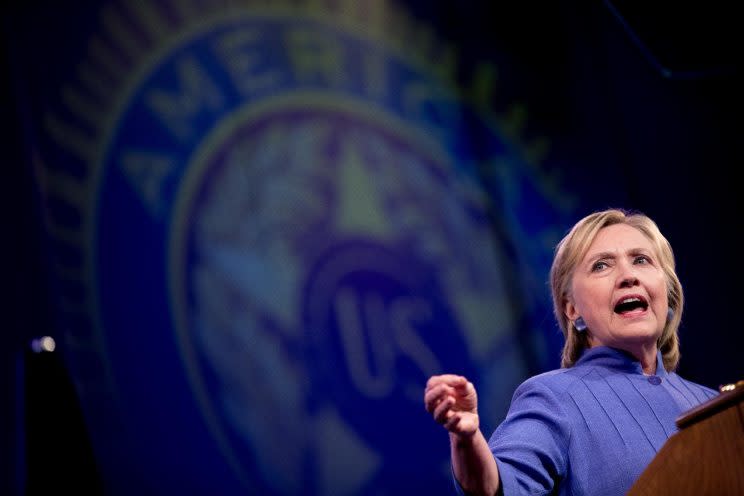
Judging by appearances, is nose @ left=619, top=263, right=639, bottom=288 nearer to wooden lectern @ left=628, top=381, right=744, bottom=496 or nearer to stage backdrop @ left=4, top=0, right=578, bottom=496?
wooden lectern @ left=628, top=381, right=744, bottom=496

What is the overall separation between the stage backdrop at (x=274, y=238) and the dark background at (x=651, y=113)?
0.81ft

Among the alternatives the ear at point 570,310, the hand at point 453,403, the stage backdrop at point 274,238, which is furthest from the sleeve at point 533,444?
the stage backdrop at point 274,238

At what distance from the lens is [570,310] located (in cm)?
181

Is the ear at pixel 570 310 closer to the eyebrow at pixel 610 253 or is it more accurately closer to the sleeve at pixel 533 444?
the eyebrow at pixel 610 253

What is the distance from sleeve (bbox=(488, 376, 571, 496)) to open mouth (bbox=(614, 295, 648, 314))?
0.26 meters

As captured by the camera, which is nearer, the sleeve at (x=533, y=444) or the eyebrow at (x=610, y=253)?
the sleeve at (x=533, y=444)

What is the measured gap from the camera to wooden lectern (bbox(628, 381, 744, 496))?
1134mm

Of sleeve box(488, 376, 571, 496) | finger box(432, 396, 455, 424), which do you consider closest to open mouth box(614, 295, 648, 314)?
sleeve box(488, 376, 571, 496)

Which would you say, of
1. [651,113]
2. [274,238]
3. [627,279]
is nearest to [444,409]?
[627,279]

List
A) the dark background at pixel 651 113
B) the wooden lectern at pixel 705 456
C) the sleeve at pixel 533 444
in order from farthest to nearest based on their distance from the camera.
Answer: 1. the dark background at pixel 651 113
2. the sleeve at pixel 533 444
3. the wooden lectern at pixel 705 456

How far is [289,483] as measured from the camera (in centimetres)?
267

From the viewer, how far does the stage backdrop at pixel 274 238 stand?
254 cm

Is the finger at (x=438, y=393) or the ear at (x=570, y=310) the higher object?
the ear at (x=570, y=310)

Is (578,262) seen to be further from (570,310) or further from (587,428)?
(587,428)
